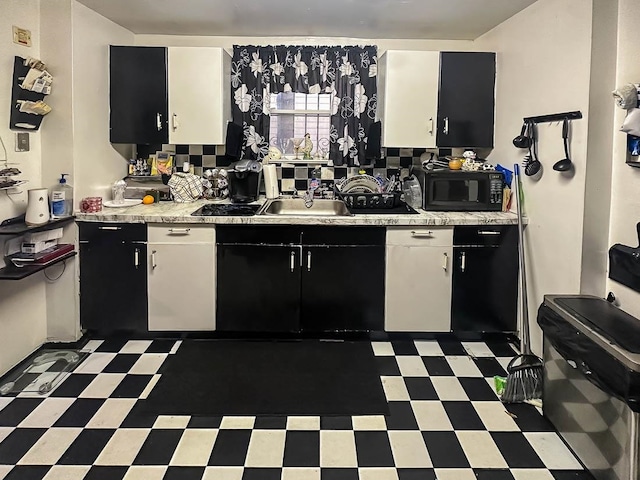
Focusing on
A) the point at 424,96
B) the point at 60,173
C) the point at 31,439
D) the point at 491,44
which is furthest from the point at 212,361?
the point at 491,44

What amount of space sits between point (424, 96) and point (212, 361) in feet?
7.99

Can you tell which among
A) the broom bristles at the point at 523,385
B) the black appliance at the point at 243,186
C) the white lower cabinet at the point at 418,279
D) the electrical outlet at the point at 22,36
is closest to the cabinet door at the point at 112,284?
the black appliance at the point at 243,186

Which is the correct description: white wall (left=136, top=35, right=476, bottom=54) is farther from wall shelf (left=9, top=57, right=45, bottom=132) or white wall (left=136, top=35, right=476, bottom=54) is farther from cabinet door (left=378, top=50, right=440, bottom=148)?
wall shelf (left=9, top=57, right=45, bottom=132)

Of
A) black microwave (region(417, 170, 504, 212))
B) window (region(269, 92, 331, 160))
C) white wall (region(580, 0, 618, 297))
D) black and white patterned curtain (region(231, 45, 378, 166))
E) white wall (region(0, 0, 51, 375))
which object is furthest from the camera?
window (region(269, 92, 331, 160))

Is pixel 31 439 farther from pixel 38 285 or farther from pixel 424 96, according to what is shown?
pixel 424 96

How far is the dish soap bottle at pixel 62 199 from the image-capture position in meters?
3.44

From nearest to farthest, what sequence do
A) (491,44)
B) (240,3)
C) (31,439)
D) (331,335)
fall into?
(31,439) → (240,3) → (331,335) → (491,44)

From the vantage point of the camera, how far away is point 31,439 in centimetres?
260

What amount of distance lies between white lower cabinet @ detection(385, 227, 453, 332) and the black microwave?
30cm

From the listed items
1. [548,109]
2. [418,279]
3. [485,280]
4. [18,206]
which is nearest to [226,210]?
[18,206]

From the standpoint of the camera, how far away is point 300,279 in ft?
12.3

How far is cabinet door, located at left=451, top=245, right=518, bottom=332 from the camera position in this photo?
12.3 ft

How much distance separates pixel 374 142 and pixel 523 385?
7.22ft

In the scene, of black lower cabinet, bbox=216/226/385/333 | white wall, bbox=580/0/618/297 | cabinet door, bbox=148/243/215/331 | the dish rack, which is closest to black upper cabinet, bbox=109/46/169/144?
cabinet door, bbox=148/243/215/331
